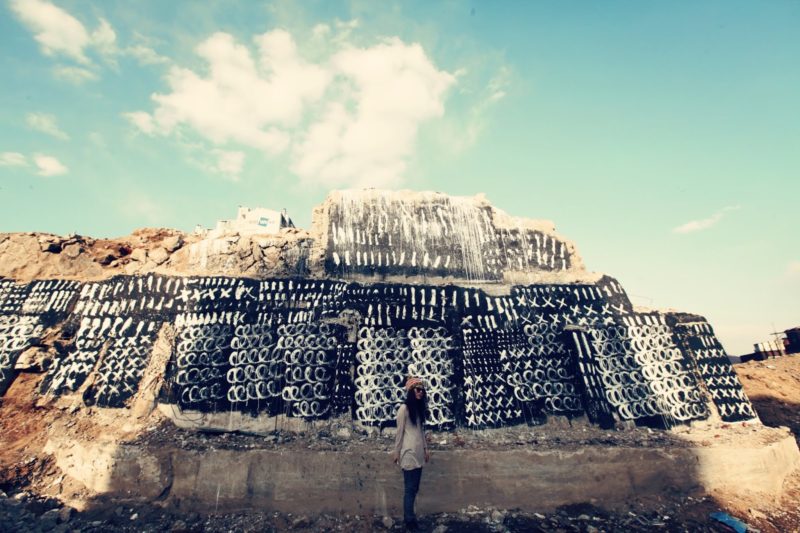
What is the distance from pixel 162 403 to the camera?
668cm

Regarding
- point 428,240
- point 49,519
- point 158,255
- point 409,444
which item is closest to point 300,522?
point 409,444

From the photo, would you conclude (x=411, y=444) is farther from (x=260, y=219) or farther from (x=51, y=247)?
(x=260, y=219)

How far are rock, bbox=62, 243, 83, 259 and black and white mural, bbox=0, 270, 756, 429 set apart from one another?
3.01 feet

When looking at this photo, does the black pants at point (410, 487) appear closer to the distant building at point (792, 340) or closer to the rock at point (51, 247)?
the rock at point (51, 247)

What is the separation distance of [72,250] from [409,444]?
980 cm

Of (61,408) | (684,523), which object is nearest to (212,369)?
(61,408)

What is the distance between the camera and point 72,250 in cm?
930

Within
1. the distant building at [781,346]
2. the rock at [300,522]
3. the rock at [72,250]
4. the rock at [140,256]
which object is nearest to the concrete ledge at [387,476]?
the rock at [300,522]

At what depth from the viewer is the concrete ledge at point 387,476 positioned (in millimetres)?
5523

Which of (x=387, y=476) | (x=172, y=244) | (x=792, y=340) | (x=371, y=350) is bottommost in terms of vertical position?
(x=387, y=476)

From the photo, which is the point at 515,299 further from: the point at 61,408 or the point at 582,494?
the point at 61,408

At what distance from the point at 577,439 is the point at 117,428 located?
7.84 meters

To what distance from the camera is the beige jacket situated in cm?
451

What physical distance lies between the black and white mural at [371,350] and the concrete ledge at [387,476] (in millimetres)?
926
